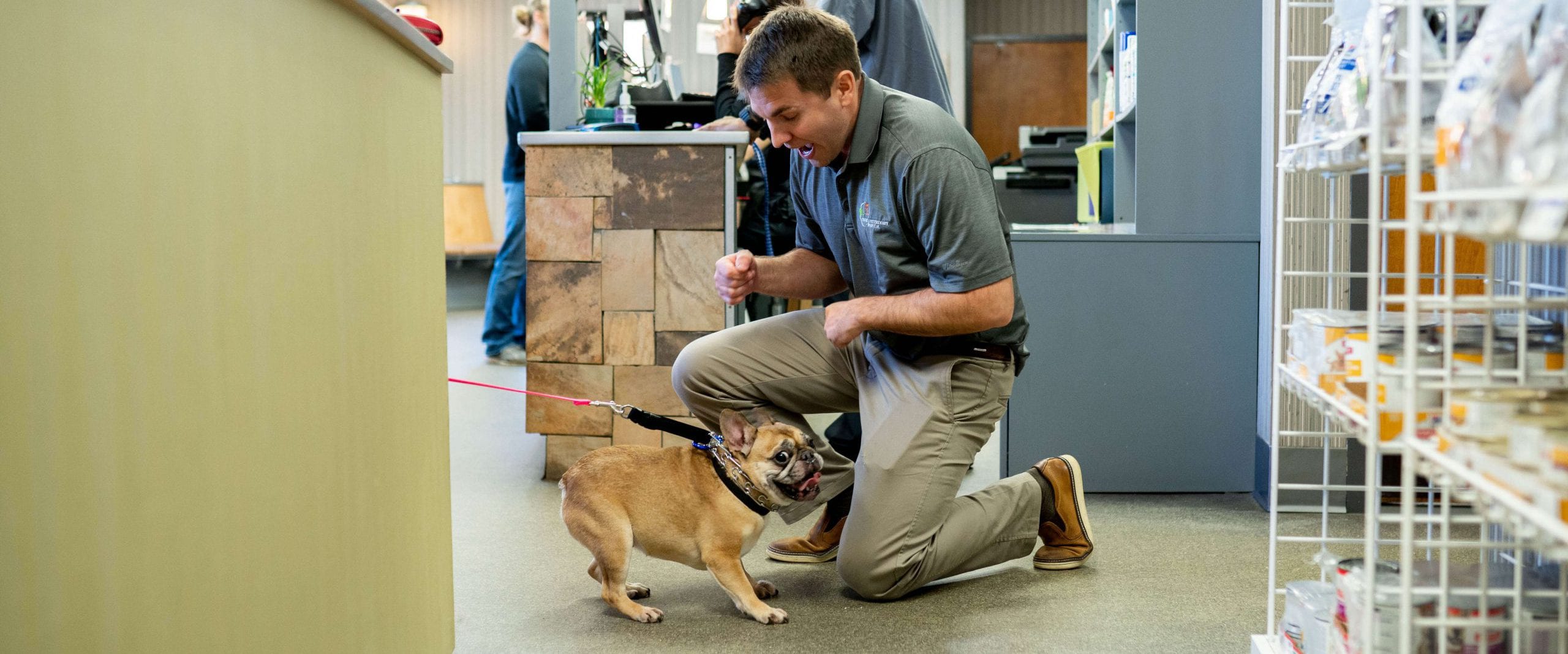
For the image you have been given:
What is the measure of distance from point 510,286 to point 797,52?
3.63 m

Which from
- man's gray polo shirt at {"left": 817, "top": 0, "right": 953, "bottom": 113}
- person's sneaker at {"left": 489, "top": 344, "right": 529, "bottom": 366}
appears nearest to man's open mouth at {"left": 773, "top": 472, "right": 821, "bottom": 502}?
man's gray polo shirt at {"left": 817, "top": 0, "right": 953, "bottom": 113}

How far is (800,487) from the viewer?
6.30 ft

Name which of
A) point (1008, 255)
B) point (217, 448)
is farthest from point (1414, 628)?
point (217, 448)

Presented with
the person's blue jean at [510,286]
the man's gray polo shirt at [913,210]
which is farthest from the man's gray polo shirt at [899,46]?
the person's blue jean at [510,286]

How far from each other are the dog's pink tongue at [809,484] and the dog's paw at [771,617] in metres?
0.20

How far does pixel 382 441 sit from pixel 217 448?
1.42ft

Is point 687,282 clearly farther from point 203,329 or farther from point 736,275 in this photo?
point 203,329

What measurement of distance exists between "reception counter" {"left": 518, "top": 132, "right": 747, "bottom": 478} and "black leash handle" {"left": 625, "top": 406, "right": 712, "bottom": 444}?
0.81m

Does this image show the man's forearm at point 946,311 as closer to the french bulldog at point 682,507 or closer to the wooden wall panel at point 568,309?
the french bulldog at point 682,507

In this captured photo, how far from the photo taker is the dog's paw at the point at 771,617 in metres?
1.88

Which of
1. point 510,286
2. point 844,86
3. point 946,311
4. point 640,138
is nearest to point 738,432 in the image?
point 946,311

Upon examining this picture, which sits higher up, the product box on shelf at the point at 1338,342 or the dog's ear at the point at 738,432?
the product box on shelf at the point at 1338,342

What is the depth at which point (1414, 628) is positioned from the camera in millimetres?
1114

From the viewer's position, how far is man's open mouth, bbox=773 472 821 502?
1.91 m
